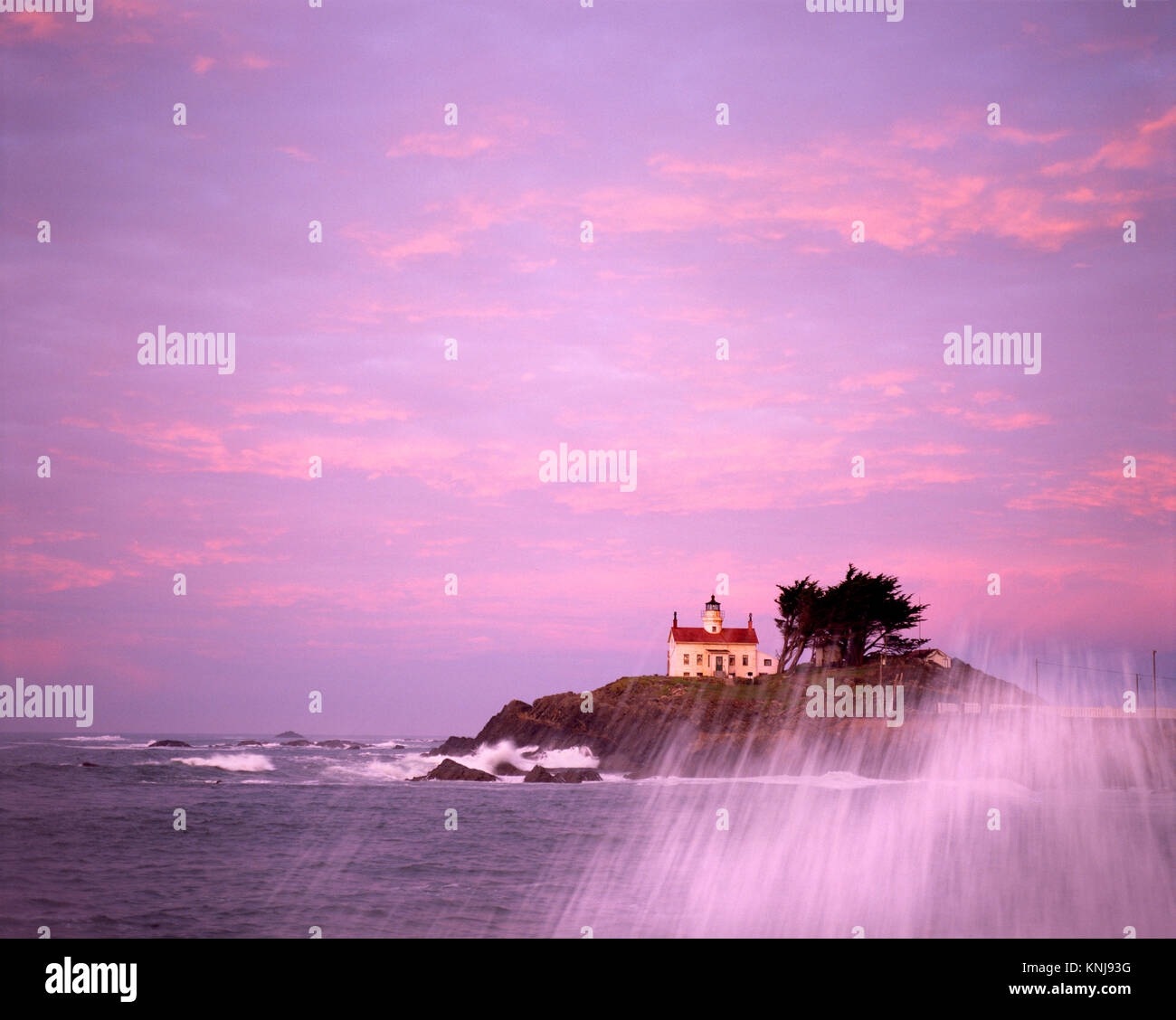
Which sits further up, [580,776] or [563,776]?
[580,776]

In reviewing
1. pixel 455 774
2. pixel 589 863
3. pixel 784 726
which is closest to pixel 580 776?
pixel 455 774

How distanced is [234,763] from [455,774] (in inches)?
1079

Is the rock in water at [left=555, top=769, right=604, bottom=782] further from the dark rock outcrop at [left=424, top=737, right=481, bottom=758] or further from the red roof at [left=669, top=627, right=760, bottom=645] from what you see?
the red roof at [left=669, top=627, right=760, bottom=645]

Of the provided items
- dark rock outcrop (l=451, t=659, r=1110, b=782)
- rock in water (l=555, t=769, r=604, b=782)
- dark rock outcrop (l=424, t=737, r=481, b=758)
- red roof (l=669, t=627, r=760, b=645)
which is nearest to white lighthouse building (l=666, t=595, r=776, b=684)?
red roof (l=669, t=627, r=760, b=645)

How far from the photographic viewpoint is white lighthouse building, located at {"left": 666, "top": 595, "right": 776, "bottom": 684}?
111000mm

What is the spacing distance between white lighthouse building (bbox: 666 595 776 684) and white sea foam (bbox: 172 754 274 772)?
44.5 m

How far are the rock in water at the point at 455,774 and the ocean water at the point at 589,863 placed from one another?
14674 millimetres

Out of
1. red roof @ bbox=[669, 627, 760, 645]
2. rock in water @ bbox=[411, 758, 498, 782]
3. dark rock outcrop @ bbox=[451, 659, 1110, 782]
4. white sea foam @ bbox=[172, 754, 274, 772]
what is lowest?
white sea foam @ bbox=[172, 754, 274, 772]

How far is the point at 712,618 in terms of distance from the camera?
114 metres

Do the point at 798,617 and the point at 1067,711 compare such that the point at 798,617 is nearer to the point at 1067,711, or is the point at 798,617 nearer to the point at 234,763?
the point at 1067,711

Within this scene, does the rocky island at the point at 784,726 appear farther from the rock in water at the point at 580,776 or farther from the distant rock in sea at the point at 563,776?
the distant rock in sea at the point at 563,776

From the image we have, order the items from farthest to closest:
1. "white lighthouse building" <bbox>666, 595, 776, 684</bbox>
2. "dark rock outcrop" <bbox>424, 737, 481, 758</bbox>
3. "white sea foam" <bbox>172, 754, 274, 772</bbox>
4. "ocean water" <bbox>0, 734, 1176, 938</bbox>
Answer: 1. "white lighthouse building" <bbox>666, 595, 776, 684</bbox>
2. "dark rock outcrop" <bbox>424, 737, 481, 758</bbox>
3. "white sea foam" <bbox>172, 754, 274, 772</bbox>
4. "ocean water" <bbox>0, 734, 1176, 938</bbox>

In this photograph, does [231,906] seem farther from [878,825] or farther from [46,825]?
[878,825]
